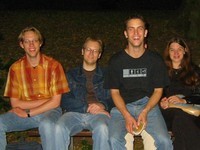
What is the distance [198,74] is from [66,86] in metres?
1.78

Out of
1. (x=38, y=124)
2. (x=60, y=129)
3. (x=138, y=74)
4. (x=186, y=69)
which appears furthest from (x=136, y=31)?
(x=38, y=124)

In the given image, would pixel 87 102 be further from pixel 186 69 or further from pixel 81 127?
pixel 186 69

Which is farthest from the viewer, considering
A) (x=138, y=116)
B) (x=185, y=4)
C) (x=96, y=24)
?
(x=96, y=24)

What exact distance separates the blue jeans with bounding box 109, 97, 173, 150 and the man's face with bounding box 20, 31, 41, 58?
1258 millimetres

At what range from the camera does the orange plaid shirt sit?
520 cm

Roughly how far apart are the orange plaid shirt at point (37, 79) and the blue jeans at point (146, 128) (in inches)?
32.8

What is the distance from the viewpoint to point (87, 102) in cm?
527

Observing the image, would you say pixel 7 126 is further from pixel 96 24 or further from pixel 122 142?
pixel 96 24

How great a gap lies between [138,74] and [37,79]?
133cm

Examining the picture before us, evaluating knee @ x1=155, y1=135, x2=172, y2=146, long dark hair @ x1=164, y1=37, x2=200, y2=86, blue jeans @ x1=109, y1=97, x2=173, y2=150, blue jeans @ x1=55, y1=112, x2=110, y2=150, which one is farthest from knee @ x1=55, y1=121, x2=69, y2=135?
long dark hair @ x1=164, y1=37, x2=200, y2=86

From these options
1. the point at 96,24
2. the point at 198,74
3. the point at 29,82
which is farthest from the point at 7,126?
the point at 96,24

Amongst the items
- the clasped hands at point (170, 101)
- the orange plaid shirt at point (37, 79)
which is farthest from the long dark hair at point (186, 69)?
the orange plaid shirt at point (37, 79)

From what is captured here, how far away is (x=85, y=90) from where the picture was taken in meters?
5.31

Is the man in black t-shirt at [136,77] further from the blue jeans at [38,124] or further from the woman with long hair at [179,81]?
the blue jeans at [38,124]
